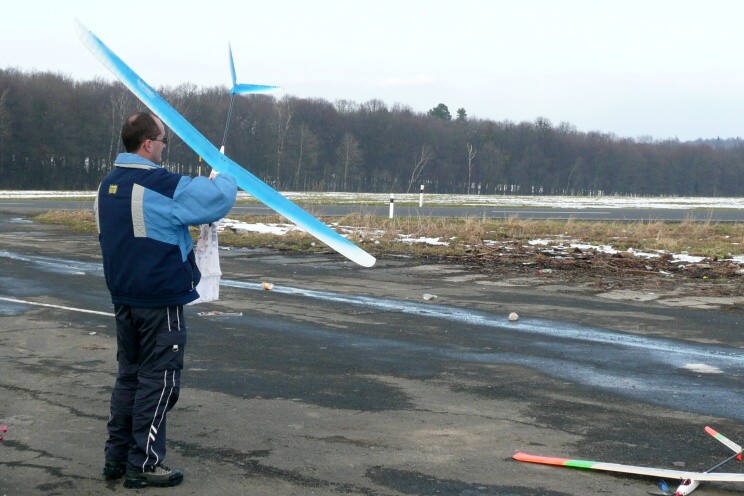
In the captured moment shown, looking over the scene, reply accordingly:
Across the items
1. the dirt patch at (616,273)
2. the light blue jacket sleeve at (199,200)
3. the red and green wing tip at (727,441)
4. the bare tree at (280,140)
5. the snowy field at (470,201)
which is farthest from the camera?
the bare tree at (280,140)

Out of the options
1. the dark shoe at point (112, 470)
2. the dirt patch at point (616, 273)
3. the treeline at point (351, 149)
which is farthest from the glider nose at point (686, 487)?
the treeline at point (351, 149)

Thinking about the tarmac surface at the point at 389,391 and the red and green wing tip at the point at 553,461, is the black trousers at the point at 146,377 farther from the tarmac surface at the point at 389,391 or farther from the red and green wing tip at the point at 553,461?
the red and green wing tip at the point at 553,461

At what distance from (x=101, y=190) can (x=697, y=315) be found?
8.31m

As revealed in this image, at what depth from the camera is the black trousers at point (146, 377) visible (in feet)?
15.2

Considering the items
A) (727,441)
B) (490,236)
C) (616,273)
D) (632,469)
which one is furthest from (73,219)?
(632,469)

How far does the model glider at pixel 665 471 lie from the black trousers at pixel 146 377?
1985mm

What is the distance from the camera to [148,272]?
4574 millimetres

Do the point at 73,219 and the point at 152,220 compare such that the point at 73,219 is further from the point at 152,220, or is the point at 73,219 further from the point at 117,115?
the point at 117,115

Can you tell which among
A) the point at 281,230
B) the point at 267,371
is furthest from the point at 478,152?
the point at 267,371

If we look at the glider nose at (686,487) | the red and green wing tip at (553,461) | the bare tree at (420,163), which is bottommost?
Answer: the red and green wing tip at (553,461)

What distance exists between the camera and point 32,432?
221 inches

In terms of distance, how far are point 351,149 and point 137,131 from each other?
320 ft

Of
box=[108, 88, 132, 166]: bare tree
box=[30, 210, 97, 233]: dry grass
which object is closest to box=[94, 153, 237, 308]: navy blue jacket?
box=[30, 210, 97, 233]: dry grass

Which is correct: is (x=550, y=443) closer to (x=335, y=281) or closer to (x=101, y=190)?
(x=101, y=190)
